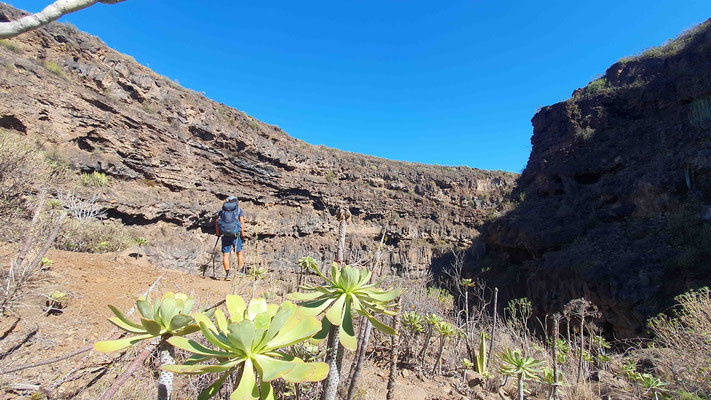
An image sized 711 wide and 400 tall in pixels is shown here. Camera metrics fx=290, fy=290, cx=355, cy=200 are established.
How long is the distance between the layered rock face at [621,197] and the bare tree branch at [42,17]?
33.2ft

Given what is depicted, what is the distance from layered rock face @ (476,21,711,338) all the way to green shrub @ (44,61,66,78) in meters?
18.1

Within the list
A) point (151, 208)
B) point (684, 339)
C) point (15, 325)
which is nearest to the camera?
point (15, 325)

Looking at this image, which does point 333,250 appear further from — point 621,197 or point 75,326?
point 75,326

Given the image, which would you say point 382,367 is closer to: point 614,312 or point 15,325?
point 15,325

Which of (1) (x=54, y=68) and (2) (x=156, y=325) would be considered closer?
(2) (x=156, y=325)

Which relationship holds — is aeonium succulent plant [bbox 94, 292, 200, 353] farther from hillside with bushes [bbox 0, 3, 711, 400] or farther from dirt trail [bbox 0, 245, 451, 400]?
dirt trail [bbox 0, 245, 451, 400]

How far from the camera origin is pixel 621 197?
430 inches

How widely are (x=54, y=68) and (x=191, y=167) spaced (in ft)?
16.8

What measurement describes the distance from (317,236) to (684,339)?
46.8 ft

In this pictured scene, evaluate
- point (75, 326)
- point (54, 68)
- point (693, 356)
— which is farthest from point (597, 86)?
point (54, 68)

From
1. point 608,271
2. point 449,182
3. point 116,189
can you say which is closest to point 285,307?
point 608,271

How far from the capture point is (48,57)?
993cm

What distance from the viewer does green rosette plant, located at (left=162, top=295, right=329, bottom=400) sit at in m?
0.72

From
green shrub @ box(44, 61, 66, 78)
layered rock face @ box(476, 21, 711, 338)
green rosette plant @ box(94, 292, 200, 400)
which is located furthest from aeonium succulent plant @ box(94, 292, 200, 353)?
green shrub @ box(44, 61, 66, 78)
